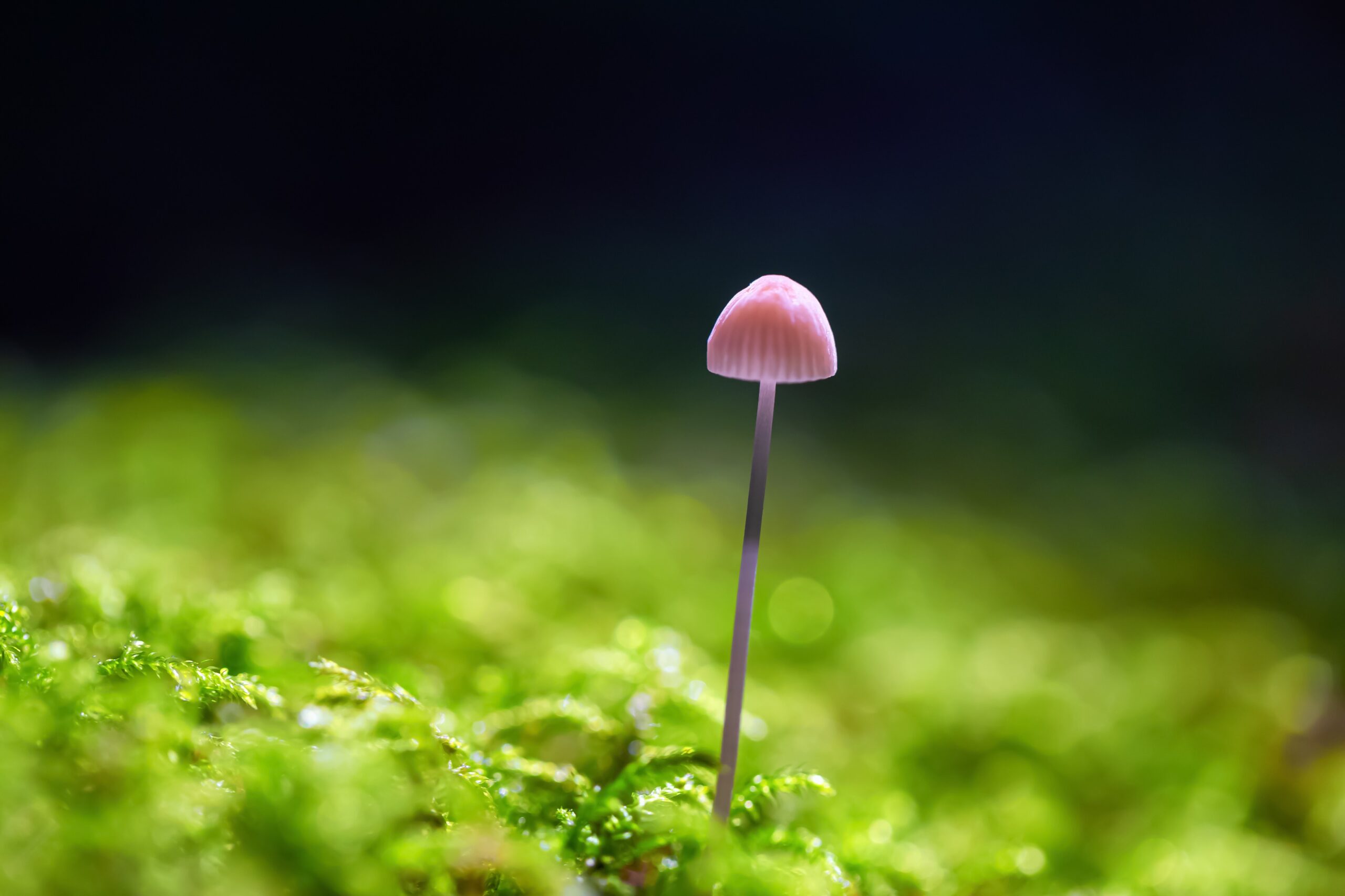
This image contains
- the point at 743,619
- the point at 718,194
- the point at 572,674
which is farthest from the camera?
the point at 718,194

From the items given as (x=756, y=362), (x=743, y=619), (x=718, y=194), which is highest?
(x=718, y=194)

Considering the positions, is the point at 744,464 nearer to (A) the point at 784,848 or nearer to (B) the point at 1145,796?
(B) the point at 1145,796

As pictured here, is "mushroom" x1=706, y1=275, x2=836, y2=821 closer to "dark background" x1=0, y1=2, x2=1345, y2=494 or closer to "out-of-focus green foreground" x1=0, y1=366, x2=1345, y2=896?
"out-of-focus green foreground" x1=0, y1=366, x2=1345, y2=896

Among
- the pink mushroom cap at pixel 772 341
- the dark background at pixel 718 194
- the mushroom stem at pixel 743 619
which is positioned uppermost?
the dark background at pixel 718 194

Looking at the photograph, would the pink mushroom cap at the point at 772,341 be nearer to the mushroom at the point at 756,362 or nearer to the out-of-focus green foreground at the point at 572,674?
the mushroom at the point at 756,362

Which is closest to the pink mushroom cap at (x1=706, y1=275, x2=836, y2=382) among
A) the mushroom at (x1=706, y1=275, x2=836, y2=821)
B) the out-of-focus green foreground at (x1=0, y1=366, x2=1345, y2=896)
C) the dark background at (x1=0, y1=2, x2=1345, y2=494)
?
the mushroom at (x1=706, y1=275, x2=836, y2=821)

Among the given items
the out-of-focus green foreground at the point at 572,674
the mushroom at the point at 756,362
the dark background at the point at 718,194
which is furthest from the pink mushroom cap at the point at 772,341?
the dark background at the point at 718,194

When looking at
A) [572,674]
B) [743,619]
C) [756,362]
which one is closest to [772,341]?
[756,362]

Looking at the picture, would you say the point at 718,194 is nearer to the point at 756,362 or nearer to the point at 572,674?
the point at 572,674
